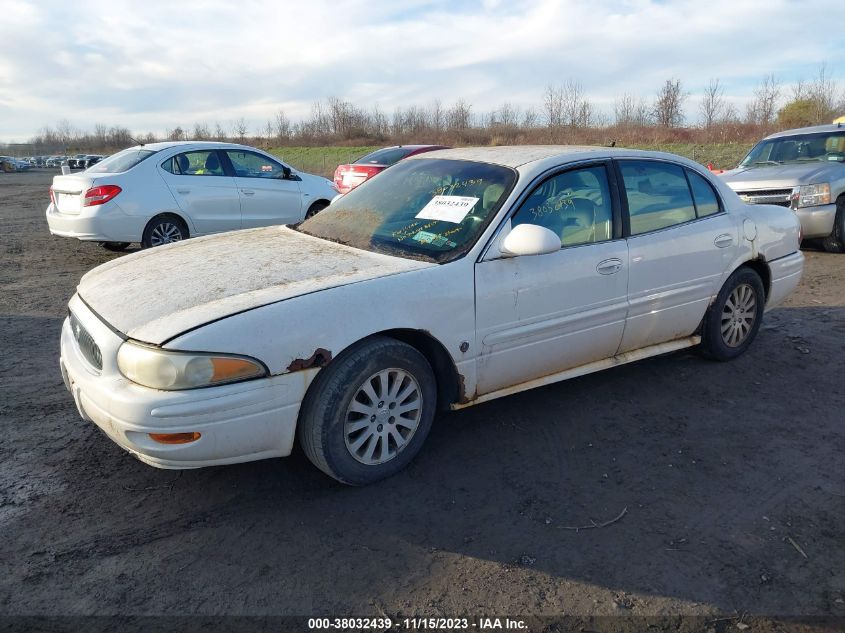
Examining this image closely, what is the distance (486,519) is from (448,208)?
174 centimetres

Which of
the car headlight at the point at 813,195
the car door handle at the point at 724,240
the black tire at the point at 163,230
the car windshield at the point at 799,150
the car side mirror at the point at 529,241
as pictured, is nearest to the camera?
the car side mirror at the point at 529,241

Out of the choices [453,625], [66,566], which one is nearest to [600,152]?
[453,625]

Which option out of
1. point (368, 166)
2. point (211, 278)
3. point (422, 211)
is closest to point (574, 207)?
point (422, 211)

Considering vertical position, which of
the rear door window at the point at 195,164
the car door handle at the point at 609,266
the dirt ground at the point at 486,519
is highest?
the rear door window at the point at 195,164

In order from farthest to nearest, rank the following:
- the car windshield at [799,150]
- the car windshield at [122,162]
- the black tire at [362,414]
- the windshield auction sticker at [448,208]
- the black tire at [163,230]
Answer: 1. the car windshield at [799,150]
2. the car windshield at [122,162]
3. the black tire at [163,230]
4. the windshield auction sticker at [448,208]
5. the black tire at [362,414]

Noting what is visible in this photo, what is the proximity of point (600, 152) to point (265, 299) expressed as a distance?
2440 mm

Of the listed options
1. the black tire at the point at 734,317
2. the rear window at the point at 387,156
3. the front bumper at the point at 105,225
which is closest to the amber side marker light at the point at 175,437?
the black tire at the point at 734,317

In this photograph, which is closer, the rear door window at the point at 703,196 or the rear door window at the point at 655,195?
the rear door window at the point at 655,195

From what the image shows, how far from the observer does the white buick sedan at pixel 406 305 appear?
9.30 ft

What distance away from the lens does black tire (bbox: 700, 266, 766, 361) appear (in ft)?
15.6

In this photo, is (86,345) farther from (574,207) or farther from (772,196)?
(772,196)

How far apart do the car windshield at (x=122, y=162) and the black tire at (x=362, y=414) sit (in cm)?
662

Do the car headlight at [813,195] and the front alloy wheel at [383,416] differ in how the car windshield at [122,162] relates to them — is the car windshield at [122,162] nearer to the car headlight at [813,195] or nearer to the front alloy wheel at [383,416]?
the front alloy wheel at [383,416]

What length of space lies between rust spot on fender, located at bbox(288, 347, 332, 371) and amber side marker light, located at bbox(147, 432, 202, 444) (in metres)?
0.48
